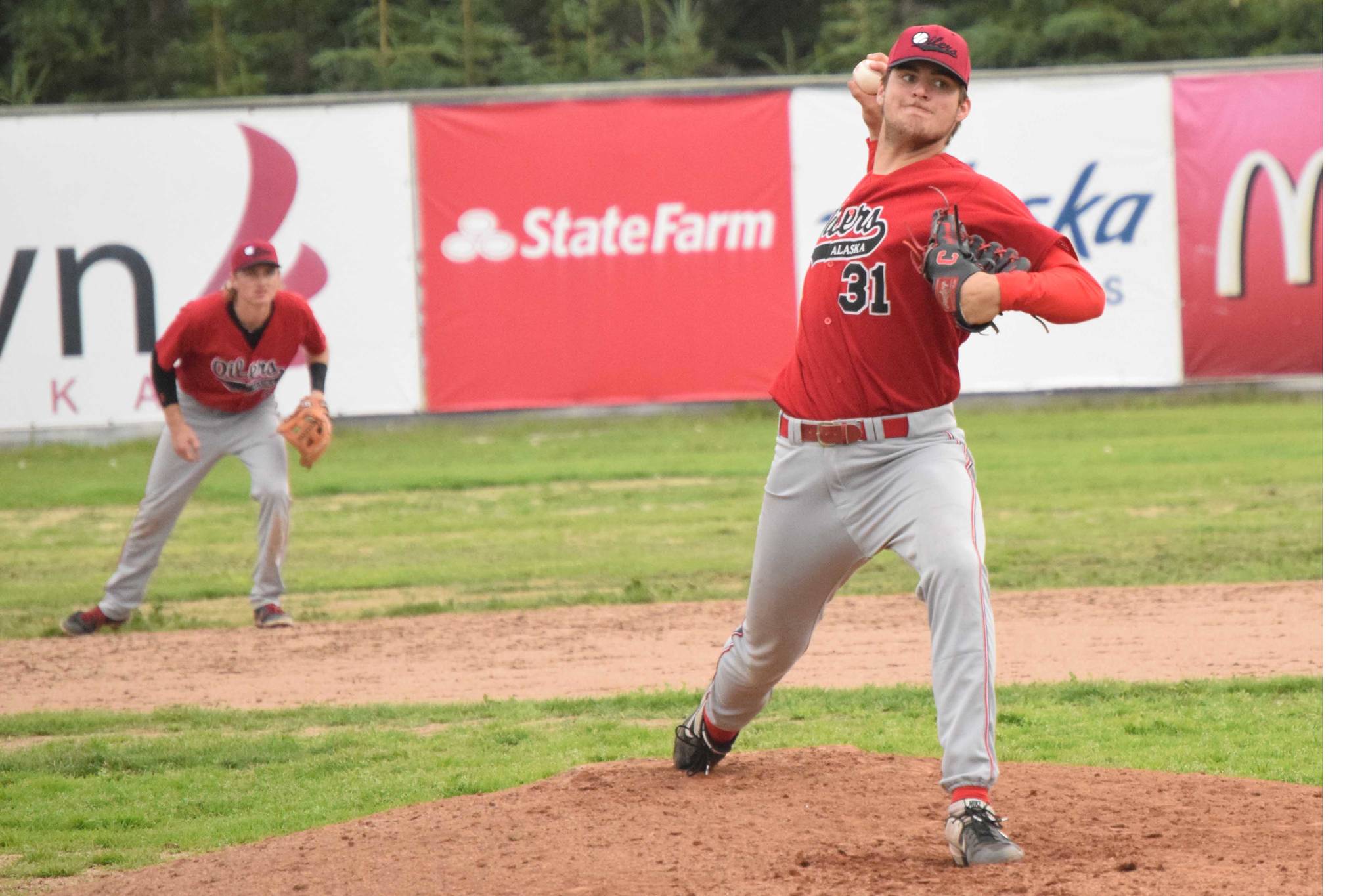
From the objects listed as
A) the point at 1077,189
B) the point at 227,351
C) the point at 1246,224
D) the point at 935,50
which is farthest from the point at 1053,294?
the point at 1246,224

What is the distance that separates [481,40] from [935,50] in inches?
838

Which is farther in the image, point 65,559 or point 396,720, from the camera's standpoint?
point 65,559

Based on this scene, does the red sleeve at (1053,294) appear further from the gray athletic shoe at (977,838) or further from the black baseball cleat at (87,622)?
the black baseball cleat at (87,622)

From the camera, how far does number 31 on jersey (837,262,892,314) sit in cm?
446

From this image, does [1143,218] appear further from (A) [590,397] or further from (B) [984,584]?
(B) [984,584]

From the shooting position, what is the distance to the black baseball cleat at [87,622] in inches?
350

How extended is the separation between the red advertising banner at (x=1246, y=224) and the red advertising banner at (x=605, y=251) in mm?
4228

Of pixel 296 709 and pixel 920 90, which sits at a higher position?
pixel 920 90

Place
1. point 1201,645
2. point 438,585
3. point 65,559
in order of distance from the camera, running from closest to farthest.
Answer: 1. point 1201,645
2. point 438,585
3. point 65,559

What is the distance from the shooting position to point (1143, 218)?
56.0ft

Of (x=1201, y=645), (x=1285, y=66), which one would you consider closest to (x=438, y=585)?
(x=1201, y=645)

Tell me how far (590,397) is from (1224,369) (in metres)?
6.64

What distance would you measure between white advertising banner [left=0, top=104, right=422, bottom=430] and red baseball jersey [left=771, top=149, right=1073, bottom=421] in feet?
40.1

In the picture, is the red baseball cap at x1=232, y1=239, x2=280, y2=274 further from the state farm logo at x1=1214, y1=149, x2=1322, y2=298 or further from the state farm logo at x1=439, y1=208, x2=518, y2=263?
the state farm logo at x1=1214, y1=149, x2=1322, y2=298
